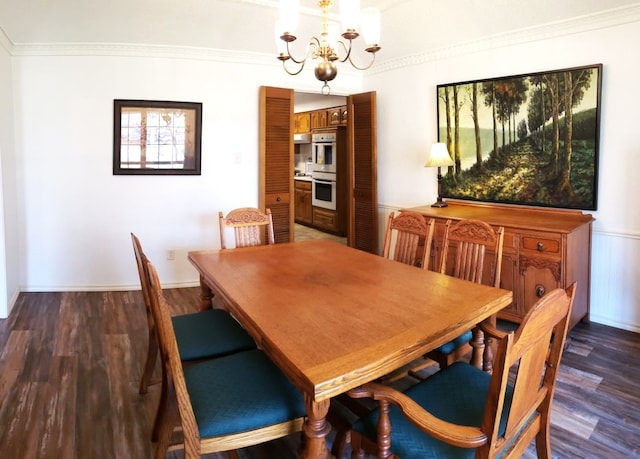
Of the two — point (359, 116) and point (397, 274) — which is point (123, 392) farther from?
point (359, 116)

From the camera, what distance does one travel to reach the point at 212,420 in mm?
1510

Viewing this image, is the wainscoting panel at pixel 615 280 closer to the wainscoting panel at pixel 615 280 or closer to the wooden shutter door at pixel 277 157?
the wainscoting panel at pixel 615 280

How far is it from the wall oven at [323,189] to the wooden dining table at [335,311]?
4825 millimetres

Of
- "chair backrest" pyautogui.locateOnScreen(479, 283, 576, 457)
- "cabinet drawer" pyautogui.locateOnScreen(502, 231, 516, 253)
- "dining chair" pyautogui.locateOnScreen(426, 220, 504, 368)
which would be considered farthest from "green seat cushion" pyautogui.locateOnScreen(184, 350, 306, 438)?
"cabinet drawer" pyautogui.locateOnScreen(502, 231, 516, 253)

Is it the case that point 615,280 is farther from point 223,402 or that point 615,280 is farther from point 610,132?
point 223,402

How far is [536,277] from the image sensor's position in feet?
10.5

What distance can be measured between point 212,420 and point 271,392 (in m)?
0.23

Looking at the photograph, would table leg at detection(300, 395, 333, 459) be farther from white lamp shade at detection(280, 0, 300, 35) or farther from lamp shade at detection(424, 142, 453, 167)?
lamp shade at detection(424, 142, 453, 167)

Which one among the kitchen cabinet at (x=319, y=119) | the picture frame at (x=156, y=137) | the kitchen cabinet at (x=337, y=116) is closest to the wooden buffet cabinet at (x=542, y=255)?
the picture frame at (x=156, y=137)

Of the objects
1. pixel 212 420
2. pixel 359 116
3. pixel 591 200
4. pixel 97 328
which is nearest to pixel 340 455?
pixel 212 420

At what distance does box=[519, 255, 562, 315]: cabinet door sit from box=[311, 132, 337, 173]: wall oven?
446 centimetres

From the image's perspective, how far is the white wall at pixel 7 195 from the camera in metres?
3.63

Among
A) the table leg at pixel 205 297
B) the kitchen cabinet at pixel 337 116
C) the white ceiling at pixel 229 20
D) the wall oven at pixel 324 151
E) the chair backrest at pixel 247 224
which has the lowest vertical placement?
the table leg at pixel 205 297

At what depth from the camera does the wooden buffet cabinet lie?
10.1 ft
